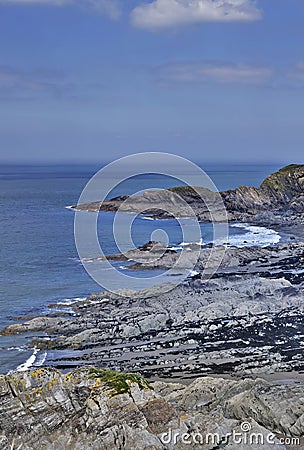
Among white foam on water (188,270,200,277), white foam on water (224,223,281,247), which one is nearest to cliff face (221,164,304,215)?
white foam on water (224,223,281,247)

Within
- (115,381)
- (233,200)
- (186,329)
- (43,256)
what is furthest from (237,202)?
(115,381)

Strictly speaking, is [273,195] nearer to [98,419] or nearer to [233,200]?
[233,200]

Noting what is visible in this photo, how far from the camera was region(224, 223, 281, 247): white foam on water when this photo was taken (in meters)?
58.5

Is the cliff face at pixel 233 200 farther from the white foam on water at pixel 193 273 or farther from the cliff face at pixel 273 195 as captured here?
the white foam on water at pixel 193 273

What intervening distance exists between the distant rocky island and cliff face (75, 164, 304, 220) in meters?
27.0

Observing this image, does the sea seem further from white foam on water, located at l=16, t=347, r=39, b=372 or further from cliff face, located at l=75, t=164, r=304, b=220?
cliff face, located at l=75, t=164, r=304, b=220

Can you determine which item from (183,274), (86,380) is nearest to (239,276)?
(183,274)

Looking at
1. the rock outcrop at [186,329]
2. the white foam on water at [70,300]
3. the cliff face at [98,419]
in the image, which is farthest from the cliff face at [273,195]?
the cliff face at [98,419]

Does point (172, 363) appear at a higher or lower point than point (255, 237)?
lower

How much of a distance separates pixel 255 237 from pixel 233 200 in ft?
78.8

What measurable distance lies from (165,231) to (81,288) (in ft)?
98.0

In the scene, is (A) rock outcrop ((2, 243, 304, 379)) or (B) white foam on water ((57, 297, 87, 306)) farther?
(B) white foam on water ((57, 297, 87, 306))

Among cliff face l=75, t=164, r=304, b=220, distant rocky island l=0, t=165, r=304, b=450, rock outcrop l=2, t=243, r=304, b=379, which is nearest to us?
distant rocky island l=0, t=165, r=304, b=450

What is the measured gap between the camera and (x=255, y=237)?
63562 millimetres
